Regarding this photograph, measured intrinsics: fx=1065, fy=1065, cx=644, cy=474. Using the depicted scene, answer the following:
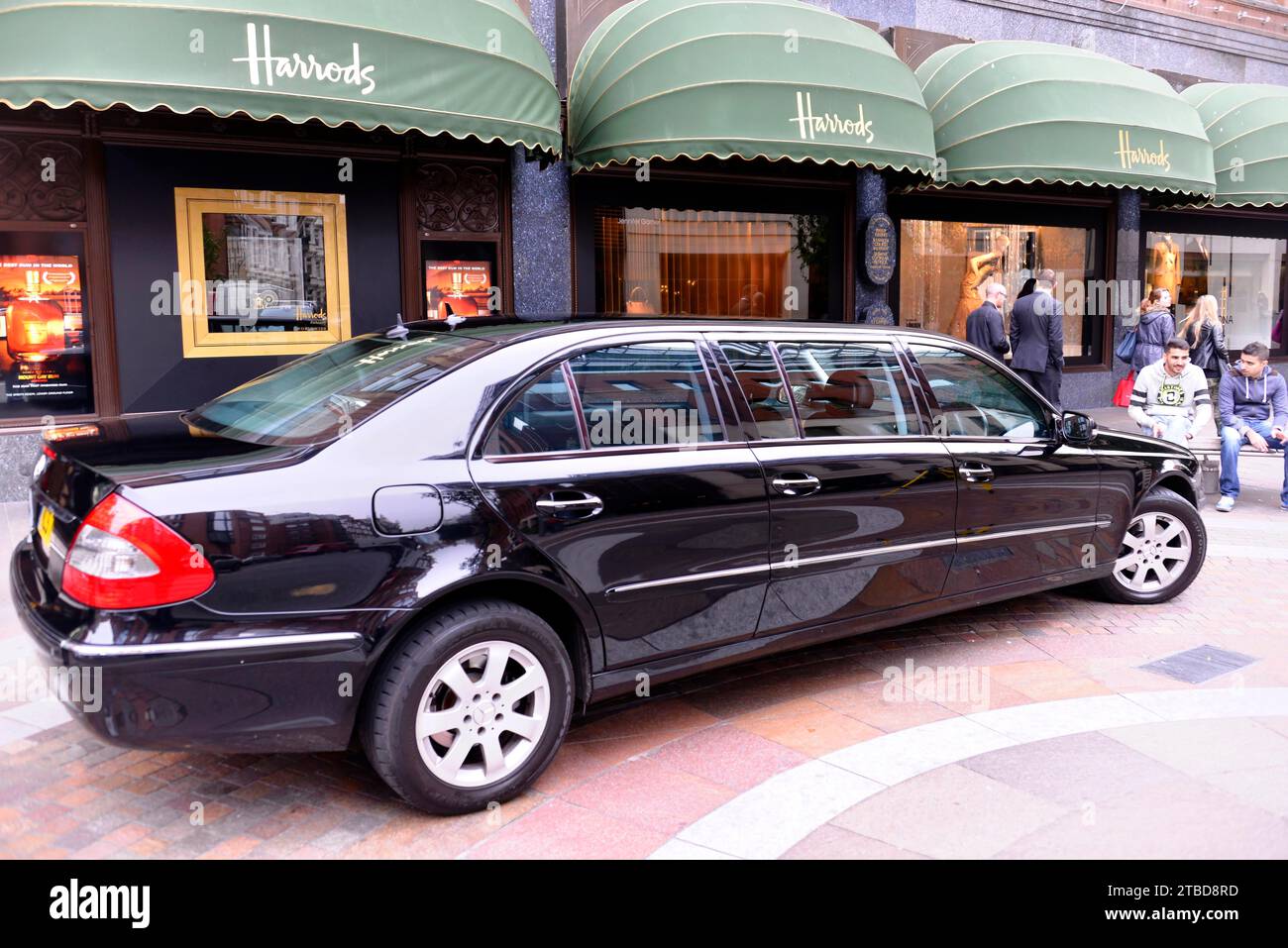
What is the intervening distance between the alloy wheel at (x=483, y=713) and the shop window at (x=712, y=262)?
724 centimetres

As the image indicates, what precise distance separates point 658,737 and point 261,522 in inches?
72.1

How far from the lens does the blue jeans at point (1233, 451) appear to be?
8.92 m

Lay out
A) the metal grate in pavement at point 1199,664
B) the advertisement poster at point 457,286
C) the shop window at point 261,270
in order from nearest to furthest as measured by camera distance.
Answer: the metal grate in pavement at point 1199,664 → the shop window at point 261,270 → the advertisement poster at point 457,286

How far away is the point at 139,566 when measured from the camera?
9.75 feet

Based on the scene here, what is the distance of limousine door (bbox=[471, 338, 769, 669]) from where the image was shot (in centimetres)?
362

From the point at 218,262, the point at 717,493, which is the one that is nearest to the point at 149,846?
the point at 717,493

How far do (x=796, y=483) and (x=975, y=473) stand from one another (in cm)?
112

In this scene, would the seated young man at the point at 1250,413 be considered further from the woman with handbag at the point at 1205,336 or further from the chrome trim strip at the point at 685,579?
the chrome trim strip at the point at 685,579

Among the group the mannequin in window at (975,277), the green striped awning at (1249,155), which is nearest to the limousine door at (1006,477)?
the mannequin in window at (975,277)

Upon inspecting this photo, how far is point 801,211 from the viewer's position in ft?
39.3

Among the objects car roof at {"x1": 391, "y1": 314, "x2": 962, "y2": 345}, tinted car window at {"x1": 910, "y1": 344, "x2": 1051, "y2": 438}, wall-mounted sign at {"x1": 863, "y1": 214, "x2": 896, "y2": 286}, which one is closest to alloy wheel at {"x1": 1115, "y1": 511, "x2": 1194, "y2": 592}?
tinted car window at {"x1": 910, "y1": 344, "x2": 1051, "y2": 438}

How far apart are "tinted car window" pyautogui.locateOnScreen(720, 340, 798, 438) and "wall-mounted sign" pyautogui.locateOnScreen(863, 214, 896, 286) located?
27.2 feet

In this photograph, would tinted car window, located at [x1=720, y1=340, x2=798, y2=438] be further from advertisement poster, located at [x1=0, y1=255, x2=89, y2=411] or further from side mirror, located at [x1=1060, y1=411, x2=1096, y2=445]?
advertisement poster, located at [x1=0, y1=255, x2=89, y2=411]

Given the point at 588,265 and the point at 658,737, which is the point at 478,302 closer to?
the point at 588,265
